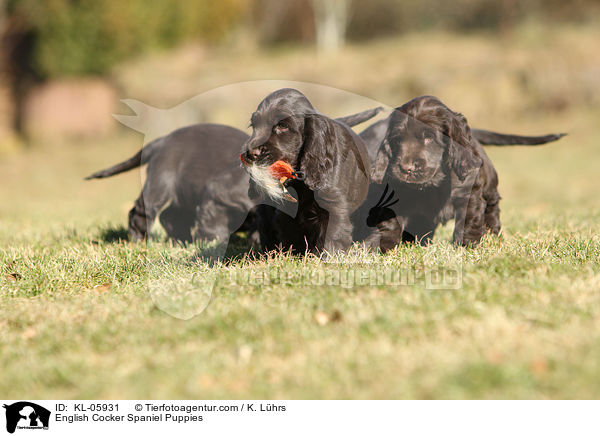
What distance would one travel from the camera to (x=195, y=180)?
14.6 ft

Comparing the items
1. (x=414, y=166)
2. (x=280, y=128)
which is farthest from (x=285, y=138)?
(x=414, y=166)

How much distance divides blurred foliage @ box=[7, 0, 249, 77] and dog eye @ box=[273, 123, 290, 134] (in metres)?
17.8

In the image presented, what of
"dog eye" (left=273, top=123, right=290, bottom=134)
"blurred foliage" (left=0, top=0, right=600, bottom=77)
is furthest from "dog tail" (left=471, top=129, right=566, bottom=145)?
"blurred foliage" (left=0, top=0, right=600, bottom=77)

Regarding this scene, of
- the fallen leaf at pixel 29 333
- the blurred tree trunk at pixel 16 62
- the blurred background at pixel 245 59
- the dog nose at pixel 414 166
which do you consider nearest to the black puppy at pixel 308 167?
the dog nose at pixel 414 166

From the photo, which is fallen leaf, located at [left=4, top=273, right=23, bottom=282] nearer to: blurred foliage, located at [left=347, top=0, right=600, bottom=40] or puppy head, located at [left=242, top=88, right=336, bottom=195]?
puppy head, located at [left=242, top=88, right=336, bottom=195]

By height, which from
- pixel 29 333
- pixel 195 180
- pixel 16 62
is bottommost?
pixel 16 62

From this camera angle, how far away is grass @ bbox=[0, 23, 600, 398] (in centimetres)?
211

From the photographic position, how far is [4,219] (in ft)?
22.8

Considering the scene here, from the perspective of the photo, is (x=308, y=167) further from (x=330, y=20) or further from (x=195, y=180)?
(x=330, y=20)

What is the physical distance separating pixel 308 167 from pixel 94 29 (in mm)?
18432

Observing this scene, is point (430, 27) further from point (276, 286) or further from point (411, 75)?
point (276, 286)
